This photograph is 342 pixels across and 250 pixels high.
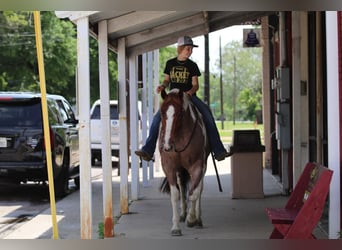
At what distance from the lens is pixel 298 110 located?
37.2 feet

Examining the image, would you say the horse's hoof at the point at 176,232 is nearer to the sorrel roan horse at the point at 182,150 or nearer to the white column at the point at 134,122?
the sorrel roan horse at the point at 182,150

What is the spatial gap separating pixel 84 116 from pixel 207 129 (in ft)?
7.93

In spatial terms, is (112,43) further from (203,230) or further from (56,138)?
(203,230)

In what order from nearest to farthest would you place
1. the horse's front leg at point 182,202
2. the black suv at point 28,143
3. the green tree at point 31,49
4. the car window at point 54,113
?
the horse's front leg at point 182,202 < the black suv at point 28,143 < the car window at point 54,113 < the green tree at point 31,49

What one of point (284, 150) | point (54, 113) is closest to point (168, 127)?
point (284, 150)

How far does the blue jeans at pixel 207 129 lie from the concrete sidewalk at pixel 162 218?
3.68 ft

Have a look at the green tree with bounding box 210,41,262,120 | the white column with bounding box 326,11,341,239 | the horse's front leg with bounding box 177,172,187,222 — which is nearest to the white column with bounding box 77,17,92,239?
the horse's front leg with bounding box 177,172,187,222

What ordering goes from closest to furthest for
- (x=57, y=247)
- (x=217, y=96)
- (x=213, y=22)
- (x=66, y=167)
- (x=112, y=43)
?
(x=57, y=247), (x=112, y=43), (x=213, y=22), (x=66, y=167), (x=217, y=96)

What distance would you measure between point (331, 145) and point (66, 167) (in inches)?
294

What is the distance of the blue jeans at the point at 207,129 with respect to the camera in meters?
9.30

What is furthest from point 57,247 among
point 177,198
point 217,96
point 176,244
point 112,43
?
point 217,96

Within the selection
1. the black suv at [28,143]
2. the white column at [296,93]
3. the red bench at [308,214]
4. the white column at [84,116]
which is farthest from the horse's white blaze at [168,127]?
the black suv at [28,143]

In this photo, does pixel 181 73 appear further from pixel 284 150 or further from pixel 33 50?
pixel 33 50

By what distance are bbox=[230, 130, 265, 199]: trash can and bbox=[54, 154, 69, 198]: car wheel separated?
354cm
